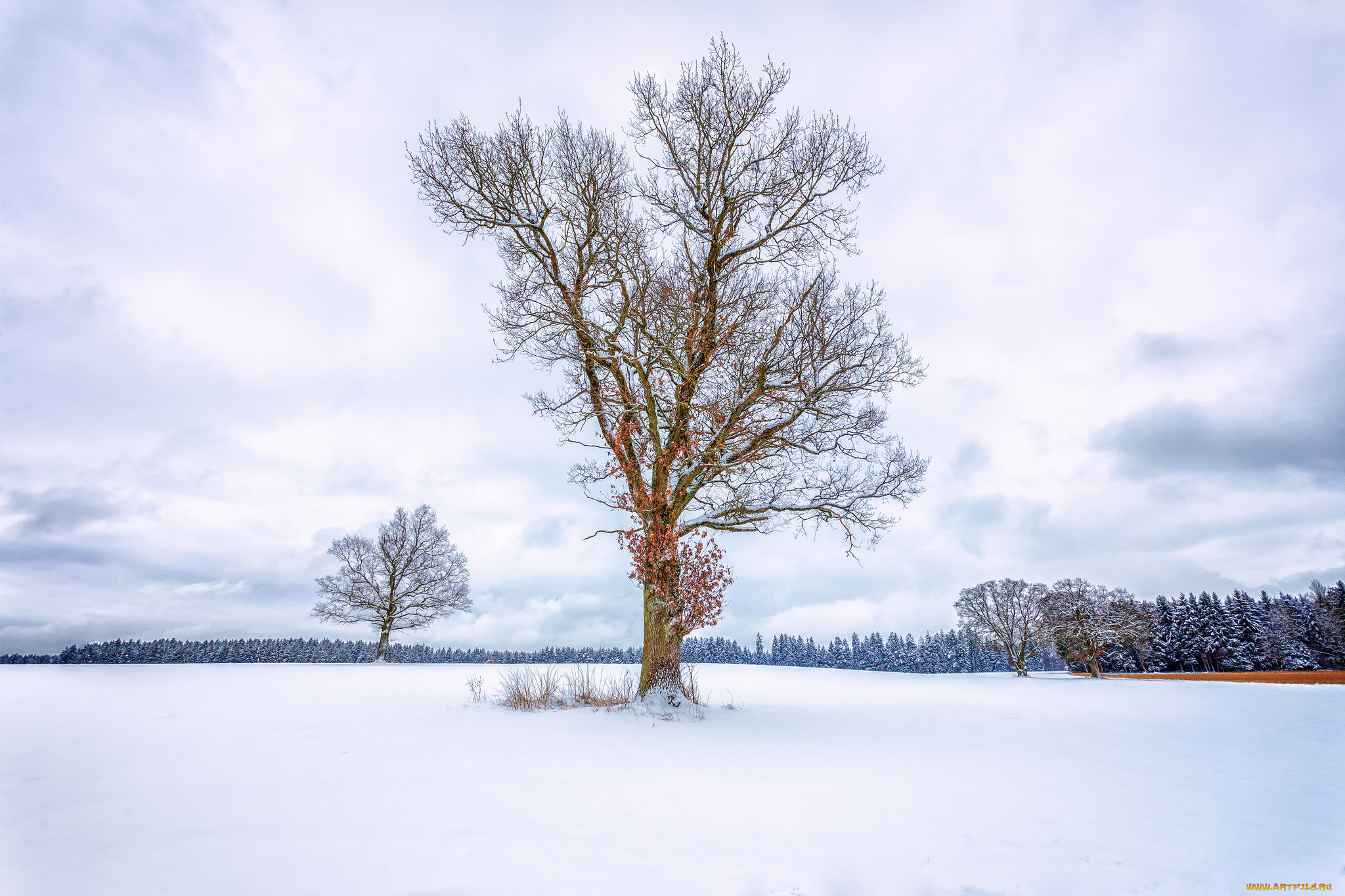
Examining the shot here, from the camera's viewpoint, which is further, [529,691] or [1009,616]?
[1009,616]

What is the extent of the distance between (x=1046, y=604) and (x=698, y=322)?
36007 mm

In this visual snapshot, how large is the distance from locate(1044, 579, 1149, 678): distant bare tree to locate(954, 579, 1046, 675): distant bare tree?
48.2 inches

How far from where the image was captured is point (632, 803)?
14.1 feet

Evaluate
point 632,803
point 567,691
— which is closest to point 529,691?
point 567,691

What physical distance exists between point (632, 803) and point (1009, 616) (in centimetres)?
4174

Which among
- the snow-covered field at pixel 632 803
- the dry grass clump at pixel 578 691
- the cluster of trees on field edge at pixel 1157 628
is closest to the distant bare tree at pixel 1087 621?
the cluster of trees on field edge at pixel 1157 628

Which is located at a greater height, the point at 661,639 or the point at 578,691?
the point at 661,639

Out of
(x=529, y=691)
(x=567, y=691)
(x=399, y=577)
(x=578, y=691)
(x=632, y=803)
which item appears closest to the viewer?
(x=632, y=803)

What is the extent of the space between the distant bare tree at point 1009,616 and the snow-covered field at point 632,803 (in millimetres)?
31711

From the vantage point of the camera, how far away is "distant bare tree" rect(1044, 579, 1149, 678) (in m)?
31.9

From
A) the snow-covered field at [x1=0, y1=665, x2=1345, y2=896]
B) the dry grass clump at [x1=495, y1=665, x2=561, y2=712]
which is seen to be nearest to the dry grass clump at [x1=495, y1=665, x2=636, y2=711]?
the dry grass clump at [x1=495, y1=665, x2=561, y2=712]

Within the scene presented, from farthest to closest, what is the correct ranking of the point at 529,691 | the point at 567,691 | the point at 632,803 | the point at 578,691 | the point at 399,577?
the point at 399,577 < the point at 567,691 < the point at 578,691 < the point at 529,691 < the point at 632,803

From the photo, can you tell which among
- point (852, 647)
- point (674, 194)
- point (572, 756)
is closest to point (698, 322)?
point (674, 194)

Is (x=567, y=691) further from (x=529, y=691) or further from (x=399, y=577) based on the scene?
(x=399, y=577)
